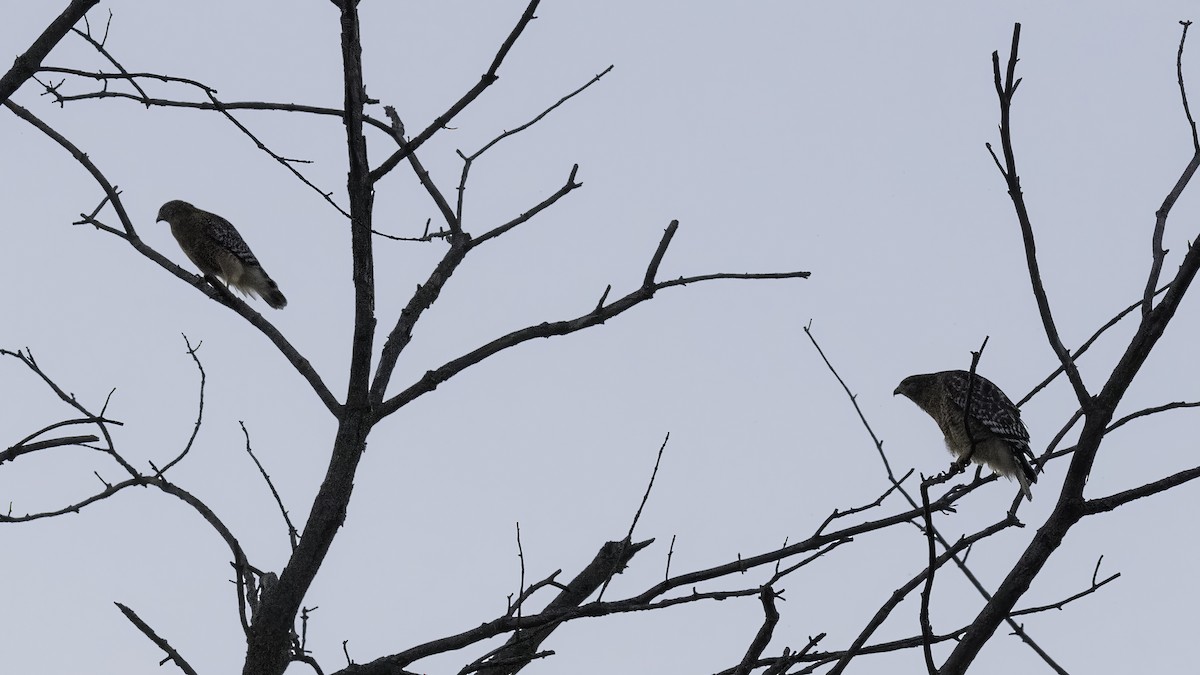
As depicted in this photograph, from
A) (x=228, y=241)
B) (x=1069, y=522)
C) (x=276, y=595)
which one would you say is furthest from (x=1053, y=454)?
(x=228, y=241)

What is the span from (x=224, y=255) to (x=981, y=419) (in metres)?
6.41

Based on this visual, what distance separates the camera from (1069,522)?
2.28 metres

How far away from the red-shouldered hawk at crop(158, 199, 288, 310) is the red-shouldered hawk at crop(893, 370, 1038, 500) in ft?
19.0

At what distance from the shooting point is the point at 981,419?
8672mm

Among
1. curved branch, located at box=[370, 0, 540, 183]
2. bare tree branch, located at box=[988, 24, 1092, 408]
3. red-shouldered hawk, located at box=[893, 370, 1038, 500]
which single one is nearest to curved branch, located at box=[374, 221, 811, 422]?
curved branch, located at box=[370, 0, 540, 183]

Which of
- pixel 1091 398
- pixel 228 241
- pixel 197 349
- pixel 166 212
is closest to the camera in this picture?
pixel 1091 398

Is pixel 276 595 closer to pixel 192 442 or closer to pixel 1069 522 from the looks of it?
pixel 192 442

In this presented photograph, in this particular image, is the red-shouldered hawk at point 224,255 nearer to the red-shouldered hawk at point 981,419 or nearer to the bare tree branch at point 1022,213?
the red-shouldered hawk at point 981,419

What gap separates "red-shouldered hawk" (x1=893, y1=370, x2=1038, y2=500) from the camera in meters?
8.33

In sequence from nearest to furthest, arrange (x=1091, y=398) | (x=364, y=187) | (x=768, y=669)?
(x=1091, y=398) < (x=768, y=669) < (x=364, y=187)

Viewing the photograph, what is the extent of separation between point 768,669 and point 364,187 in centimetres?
170

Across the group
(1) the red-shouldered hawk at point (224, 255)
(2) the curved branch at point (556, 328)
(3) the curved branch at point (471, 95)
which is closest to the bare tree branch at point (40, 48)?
(3) the curved branch at point (471, 95)

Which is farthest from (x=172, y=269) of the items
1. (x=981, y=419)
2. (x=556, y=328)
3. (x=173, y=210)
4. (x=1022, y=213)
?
(x=173, y=210)

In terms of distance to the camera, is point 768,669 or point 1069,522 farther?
point 768,669
